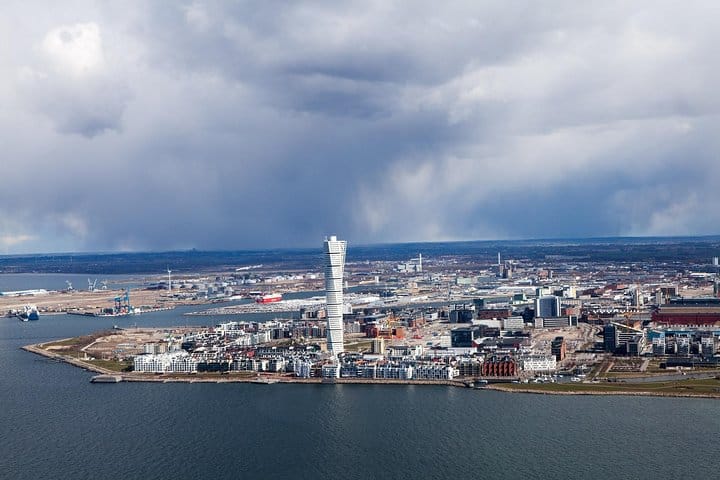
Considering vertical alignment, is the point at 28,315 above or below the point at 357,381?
above

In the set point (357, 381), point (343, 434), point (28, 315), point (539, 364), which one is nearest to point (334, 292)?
point (357, 381)

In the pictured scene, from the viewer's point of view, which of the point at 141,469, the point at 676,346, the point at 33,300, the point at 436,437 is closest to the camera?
the point at 141,469

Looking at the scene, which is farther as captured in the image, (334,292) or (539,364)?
(334,292)

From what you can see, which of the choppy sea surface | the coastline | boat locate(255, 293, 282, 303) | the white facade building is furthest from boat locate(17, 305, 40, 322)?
the white facade building

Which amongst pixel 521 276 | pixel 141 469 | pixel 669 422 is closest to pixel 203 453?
pixel 141 469

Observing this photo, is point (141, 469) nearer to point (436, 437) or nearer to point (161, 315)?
point (436, 437)

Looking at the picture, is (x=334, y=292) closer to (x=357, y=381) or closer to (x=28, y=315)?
(x=357, y=381)

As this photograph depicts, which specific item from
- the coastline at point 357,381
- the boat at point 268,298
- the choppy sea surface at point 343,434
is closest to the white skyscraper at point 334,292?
the coastline at point 357,381

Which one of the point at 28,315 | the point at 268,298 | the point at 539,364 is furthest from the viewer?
the point at 268,298
